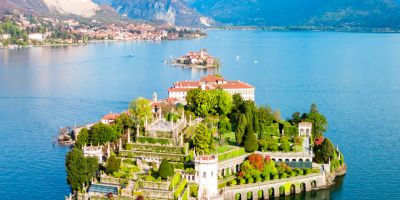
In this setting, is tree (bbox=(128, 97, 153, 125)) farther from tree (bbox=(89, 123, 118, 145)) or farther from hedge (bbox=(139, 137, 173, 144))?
hedge (bbox=(139, 137, 173, 144))

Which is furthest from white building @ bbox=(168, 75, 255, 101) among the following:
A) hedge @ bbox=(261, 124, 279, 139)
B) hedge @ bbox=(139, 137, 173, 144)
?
hedge @ bbox=(139, 137, 173, 144)

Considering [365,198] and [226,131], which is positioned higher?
[226,131]

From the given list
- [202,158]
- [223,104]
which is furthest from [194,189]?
[223,104]

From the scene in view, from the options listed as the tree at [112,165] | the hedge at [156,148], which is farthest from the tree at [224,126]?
the tree at [112,165]

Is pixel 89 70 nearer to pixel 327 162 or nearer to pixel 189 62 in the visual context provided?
pixel 189 62

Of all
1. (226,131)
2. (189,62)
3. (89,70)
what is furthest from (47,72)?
(226,131)

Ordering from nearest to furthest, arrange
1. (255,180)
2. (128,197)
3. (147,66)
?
(128,197), (255,180), (147,66)

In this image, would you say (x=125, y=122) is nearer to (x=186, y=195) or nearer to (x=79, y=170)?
(x=79, y=170)
